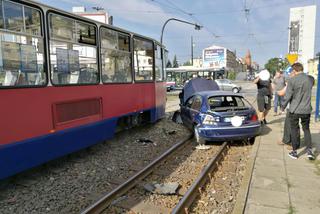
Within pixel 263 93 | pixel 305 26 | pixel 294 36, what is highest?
pixel 305 26

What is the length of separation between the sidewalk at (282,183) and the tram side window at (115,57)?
3891mm

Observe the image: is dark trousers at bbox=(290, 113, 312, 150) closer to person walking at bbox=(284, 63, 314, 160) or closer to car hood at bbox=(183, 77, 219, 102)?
person walking at bbox=(284, 63, 314, 160)

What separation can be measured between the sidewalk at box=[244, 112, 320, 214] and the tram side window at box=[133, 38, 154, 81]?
13.2 feet

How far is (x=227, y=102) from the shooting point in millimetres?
8695

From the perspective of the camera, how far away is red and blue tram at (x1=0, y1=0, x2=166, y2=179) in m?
4.46

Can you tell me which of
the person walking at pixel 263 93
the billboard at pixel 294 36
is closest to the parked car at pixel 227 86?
the billboard at pixel 294 36

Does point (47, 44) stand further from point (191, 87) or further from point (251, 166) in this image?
point (191, 87)

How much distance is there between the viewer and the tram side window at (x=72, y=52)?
5.35 meters

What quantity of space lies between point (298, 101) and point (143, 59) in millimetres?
4832

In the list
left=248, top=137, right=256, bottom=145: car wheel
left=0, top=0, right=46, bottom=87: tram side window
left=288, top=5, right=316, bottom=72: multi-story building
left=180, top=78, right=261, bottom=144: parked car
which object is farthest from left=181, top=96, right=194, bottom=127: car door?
A: left=288, top=5, right=316, bottom=72: multi-story building

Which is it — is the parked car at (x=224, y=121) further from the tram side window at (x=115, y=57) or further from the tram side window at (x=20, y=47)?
the tram side window at (x=20, y=47)

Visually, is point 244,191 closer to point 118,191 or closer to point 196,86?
point 118,191

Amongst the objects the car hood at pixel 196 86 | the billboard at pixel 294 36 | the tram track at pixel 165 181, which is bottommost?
the tram track at pixel 165 181

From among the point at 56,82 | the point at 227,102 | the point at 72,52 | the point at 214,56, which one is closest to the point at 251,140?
the point at 227,102
